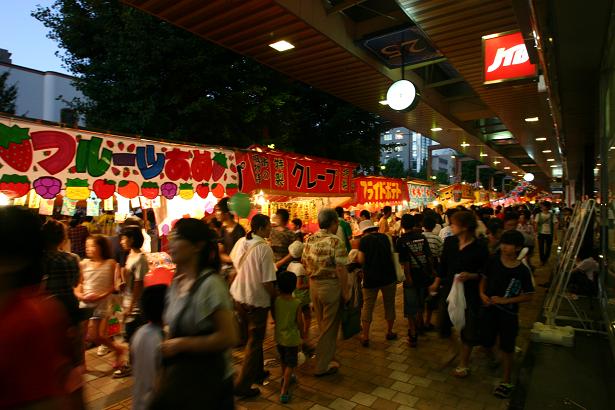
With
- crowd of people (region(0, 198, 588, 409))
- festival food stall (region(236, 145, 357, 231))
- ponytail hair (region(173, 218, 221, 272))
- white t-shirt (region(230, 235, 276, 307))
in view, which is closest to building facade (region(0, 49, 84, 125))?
festival food stall (region(236, 145, 357, 231))

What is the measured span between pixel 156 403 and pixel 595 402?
4.74 metres

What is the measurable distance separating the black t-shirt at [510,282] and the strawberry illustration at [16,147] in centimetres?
568

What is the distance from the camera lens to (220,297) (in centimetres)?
211

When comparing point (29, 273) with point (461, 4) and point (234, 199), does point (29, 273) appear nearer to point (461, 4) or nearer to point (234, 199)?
point (234, 199)

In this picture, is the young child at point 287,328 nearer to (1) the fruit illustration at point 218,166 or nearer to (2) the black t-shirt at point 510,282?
(2) the black t-shirt at point 510,282

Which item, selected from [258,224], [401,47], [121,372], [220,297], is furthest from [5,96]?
[220,297]

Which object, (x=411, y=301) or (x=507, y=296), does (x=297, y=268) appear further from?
(x=507, y=296)

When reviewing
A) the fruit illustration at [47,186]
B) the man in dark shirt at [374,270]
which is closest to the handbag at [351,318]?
the man in dark shirt at [374,270]

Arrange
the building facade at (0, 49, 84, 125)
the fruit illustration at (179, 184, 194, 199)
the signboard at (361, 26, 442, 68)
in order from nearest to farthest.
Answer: the fruit illustration at (179, 184, 194, 199)
the signboard at (361, 26, 442, 68)
the building facade at (0, 49, 84, 125)

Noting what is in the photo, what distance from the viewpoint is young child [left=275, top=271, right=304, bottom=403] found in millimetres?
4125

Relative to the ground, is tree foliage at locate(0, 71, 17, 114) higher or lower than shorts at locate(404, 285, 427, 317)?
higher

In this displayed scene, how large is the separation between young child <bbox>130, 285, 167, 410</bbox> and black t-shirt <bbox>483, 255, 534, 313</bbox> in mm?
3640

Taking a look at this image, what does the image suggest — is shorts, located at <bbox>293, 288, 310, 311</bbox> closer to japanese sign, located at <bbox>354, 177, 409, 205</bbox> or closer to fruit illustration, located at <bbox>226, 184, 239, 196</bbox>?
fruit illustration, located at <bbox>226, 184, 239, 196</bbox>

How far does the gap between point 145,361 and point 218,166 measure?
15.4 feet
